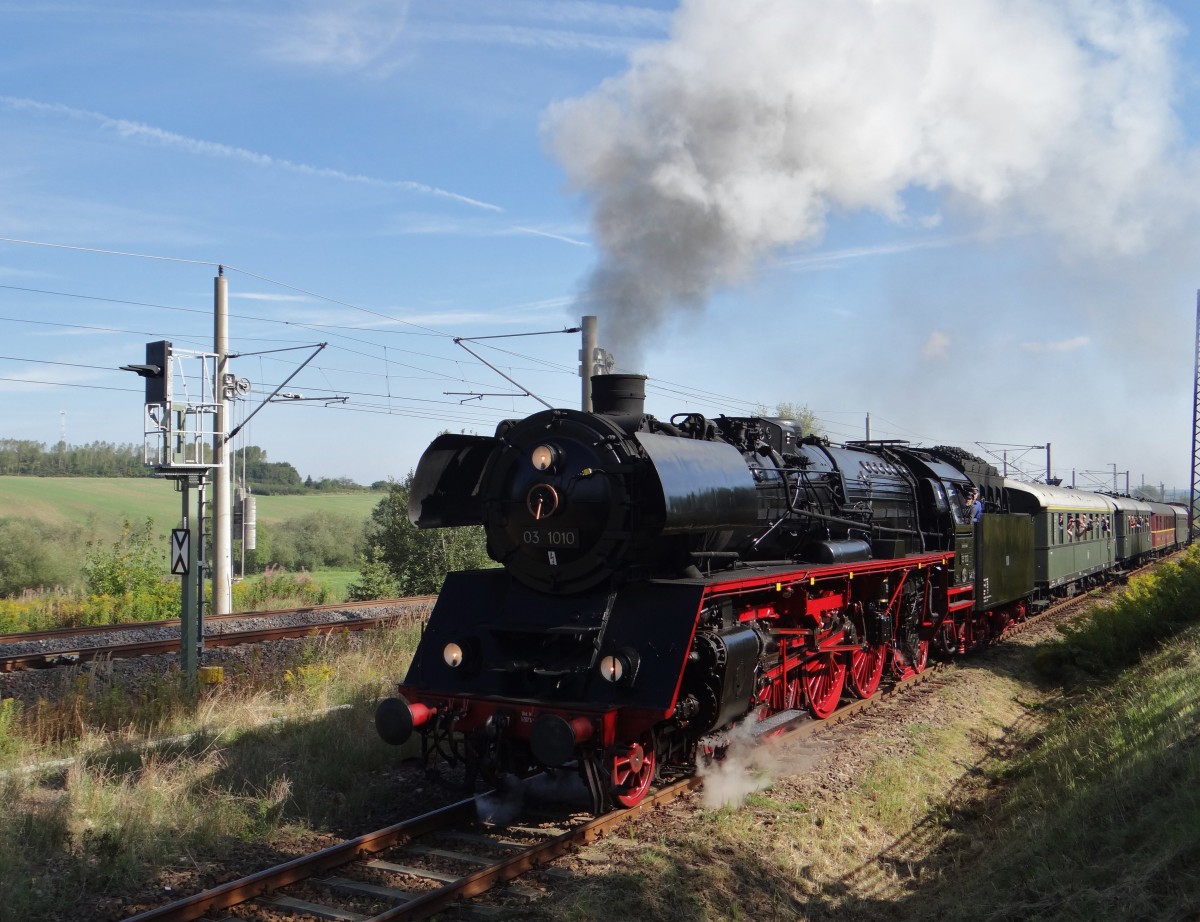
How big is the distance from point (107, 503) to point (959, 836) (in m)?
54.9

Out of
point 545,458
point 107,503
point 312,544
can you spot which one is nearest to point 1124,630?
point 545,458

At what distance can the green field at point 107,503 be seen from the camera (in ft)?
147

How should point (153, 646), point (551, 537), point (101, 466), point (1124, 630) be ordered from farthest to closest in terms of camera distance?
1. point (101, 466)
2. point (1124, 630)
3. point (153, 646)
4. point (551, 537)

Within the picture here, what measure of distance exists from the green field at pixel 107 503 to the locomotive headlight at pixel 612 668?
37354 millimetres

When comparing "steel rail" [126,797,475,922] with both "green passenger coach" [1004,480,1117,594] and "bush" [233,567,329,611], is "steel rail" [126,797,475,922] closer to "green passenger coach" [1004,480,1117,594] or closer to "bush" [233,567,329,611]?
"green passenger coach" [1004,480,1117,594]

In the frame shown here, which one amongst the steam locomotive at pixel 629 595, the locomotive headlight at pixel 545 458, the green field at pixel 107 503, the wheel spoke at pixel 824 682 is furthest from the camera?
the green field at pixel 107 503

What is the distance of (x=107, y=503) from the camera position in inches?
2095

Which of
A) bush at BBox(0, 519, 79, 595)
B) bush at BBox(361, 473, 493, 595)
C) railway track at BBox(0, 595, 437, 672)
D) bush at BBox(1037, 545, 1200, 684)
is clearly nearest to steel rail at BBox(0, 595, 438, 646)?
railway track at BBox(0, 595, 437, 672)

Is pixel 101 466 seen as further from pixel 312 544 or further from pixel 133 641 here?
pixel 133 641

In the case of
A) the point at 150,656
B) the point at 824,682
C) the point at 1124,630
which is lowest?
the point at 150,656

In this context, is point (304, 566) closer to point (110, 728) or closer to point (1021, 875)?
point (110, 728)

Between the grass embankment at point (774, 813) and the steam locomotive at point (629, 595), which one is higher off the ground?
the steam locomotive at point (629, 595)

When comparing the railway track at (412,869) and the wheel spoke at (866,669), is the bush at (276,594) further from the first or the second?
the railway track at (412,869)

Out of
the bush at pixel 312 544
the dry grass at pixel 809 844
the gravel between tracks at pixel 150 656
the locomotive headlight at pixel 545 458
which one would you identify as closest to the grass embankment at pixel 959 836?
the dry grass at pixel 809 844
